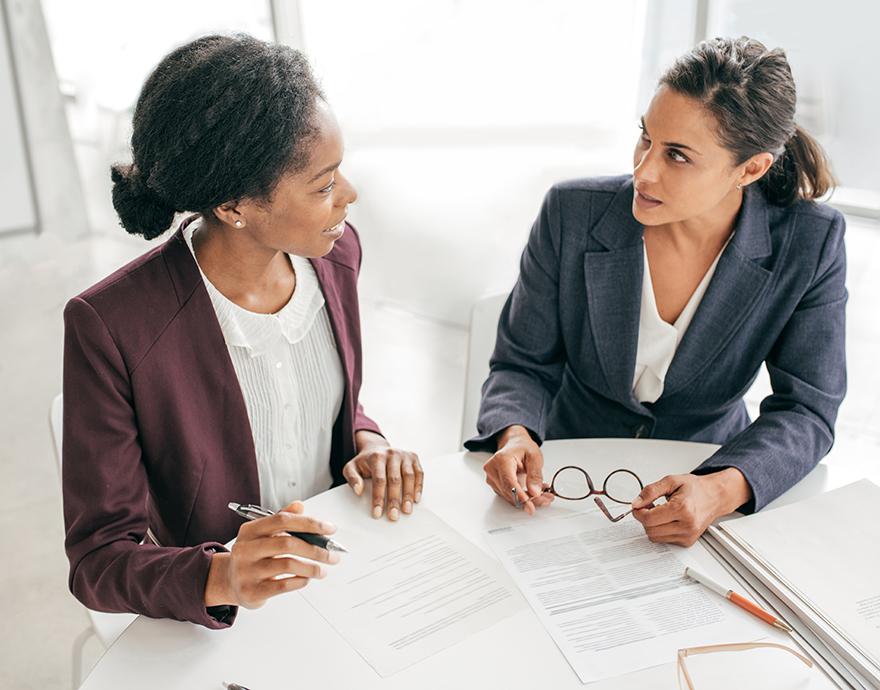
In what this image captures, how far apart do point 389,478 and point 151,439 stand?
34cm

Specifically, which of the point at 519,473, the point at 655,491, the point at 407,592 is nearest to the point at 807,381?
the point at 655,491

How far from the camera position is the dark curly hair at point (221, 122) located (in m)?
1.10

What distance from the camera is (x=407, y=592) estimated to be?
106cm

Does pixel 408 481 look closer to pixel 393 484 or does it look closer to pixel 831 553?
pixel 393 484

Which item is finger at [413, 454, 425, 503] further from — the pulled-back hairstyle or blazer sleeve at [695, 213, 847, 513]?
the pulled-back hairstyle

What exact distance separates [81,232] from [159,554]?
161 inches

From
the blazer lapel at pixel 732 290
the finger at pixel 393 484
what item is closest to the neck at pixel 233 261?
the finger at pixel 393 484

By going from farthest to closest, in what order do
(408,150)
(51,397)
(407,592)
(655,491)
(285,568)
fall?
(408,150) < (51,397) < (655,491) < (407,592) < (285,568)

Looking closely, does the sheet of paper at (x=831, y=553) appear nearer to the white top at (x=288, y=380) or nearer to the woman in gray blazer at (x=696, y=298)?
the woman in gray blazer at (x=696, y=298)

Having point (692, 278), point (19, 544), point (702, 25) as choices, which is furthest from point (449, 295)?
point (692, 278)

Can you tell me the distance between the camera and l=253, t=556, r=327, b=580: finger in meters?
0.95

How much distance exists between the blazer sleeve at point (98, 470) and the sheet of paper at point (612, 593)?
405 millimetres

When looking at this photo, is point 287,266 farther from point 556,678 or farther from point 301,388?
point 556,678

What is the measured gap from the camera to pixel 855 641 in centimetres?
97
